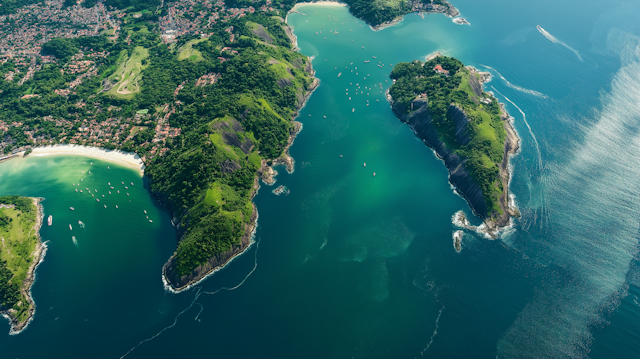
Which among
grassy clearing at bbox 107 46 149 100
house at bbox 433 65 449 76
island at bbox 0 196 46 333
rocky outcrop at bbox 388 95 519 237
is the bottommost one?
island at bbox 0 196 46 333

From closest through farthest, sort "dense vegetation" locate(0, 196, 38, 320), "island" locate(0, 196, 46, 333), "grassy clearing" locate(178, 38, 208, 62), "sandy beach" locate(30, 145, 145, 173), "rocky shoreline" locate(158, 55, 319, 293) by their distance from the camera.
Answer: "island" locate(0, 196, 46, 333) < "dense vegetation" locate(0, 196, 38, 320) < "rocky shoreline" locate(158, 55, 319, 293) < "sandy beach" locate(30, 145, 145, 173) < "grassy clearing" locate(178, 38, 208, 62)

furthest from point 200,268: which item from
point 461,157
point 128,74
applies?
point 128,74

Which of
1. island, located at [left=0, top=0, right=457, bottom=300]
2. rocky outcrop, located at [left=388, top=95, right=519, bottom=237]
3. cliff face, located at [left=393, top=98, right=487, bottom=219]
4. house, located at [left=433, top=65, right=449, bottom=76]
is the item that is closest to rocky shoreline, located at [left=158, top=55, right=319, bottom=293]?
island, located at [left=0, top=0, right=457, bottom=300]

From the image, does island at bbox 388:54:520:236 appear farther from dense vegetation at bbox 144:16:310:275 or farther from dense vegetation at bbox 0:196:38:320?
dense vegetation at bbox 0:196:38:320

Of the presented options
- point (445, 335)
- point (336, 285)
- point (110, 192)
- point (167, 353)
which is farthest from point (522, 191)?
point (110, 192)

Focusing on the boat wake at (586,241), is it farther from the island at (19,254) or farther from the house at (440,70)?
the island at (19,254)

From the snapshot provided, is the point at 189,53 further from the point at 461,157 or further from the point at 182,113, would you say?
the point at 461,157

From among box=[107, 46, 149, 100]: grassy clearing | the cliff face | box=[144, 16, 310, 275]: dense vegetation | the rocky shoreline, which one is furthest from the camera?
box=[107, 46, 149, 100]: grassy clearing

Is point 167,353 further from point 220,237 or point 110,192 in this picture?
point 110,192
